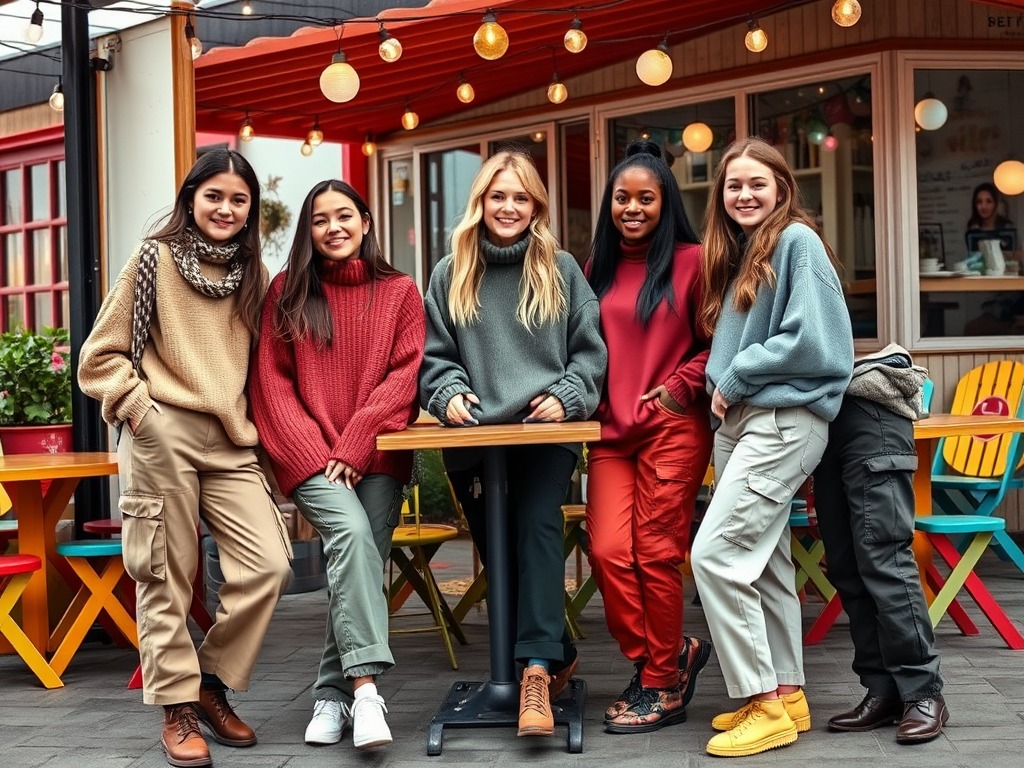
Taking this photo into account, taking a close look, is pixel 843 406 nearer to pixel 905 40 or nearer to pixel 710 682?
pixel 710 682

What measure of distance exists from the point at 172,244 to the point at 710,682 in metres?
2.39

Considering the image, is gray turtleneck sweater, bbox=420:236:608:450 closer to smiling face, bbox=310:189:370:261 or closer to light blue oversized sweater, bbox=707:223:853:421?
smiling face, bbox=310:189:370:261

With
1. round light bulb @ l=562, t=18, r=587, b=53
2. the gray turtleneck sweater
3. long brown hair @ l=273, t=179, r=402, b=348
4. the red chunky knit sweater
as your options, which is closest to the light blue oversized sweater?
the gray turtleneck sweater

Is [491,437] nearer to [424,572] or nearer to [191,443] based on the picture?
[191,443]

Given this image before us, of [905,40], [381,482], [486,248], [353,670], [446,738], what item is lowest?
[446,738]

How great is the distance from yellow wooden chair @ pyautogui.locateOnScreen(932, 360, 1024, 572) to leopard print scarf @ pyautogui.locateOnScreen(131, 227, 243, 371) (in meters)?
3.62

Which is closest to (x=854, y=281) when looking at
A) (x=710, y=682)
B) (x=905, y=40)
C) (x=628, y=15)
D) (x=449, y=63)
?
(x=905, y=40)

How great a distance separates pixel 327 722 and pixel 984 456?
441 cm

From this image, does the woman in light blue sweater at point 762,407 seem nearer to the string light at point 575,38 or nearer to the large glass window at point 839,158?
the string light at point 575,38

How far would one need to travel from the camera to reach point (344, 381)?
396 cm

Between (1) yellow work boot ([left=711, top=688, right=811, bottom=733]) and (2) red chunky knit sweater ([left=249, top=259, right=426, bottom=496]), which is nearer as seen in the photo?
(1) yellow work boot ([left=711, top=688, right=811, bottom=733])

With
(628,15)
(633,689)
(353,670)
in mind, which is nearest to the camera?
(353,670)

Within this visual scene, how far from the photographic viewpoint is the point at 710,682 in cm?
447

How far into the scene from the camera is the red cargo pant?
3854 millimetres
